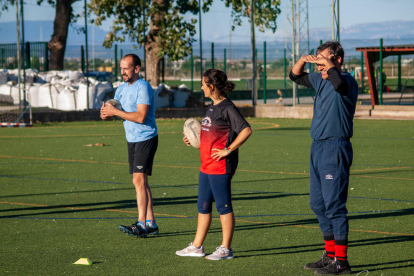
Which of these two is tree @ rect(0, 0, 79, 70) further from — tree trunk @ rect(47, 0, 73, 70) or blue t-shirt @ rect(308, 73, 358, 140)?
blue t-shirt @ rect(308, 73, 358, 140)

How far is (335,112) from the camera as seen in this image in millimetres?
5129

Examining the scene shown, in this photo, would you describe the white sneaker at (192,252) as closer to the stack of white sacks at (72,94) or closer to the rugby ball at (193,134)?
the rugby ball at (193,134)

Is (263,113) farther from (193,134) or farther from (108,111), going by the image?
(193,134)

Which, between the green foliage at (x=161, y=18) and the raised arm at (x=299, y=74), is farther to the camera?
the green foliage at (x=161, y=18)

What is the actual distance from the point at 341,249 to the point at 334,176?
64 cm

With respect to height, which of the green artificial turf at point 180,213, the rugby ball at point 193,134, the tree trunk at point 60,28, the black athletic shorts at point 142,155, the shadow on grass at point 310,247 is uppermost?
the tree trunk at point 60,28

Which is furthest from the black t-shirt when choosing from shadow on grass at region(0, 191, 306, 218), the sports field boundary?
the sports field boundary

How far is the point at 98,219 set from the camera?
294 inches

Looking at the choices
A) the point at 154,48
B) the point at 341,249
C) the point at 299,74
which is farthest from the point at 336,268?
the point at 154,48

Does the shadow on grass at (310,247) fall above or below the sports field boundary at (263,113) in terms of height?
below

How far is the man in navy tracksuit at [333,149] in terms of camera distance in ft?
16.6

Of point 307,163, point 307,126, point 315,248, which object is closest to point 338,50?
point 315,248

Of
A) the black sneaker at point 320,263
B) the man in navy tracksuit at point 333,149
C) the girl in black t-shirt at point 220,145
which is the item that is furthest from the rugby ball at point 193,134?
the black sneaker at point 320,263

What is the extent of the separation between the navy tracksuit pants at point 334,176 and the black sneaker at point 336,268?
224mm
